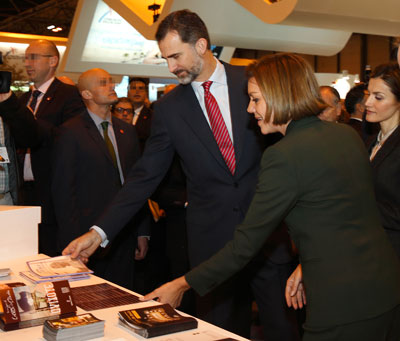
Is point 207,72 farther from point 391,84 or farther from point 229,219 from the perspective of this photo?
point 391,84

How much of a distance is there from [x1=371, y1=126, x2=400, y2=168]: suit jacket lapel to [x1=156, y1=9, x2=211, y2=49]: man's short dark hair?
3.22 feet

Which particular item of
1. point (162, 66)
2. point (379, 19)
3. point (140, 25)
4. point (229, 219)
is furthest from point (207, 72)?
point (162, 66)

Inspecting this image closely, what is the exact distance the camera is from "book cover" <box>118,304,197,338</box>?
1.53m

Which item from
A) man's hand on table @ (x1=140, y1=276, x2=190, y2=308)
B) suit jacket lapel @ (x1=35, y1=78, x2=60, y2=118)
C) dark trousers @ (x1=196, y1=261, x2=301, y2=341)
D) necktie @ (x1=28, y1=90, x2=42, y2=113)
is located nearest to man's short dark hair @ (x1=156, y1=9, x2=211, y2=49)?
dark trousers @ (x1=196, y1=261, x2=301, y2=341)

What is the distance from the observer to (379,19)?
23.3 ft

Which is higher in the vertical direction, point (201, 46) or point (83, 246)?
point (201, 46)

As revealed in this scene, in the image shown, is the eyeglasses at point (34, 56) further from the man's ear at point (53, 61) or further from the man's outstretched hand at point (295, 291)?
the man's outstretched hand at point (295, 291)

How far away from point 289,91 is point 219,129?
0.78m

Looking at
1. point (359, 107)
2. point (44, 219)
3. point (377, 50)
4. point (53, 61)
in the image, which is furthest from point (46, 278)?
point (377, 50)

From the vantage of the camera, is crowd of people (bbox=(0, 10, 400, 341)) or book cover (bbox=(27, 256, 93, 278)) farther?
book cover (bbox=(27, 256, 93, 278))

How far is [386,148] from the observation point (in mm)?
2703

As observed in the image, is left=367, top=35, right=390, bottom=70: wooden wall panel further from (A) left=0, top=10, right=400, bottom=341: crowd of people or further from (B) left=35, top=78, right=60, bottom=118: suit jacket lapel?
(B) left=35, top=78, right=60, bottom=118: suit jacket lapel

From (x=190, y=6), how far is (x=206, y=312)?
23.4ft

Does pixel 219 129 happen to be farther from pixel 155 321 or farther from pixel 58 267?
pixel 155 321
